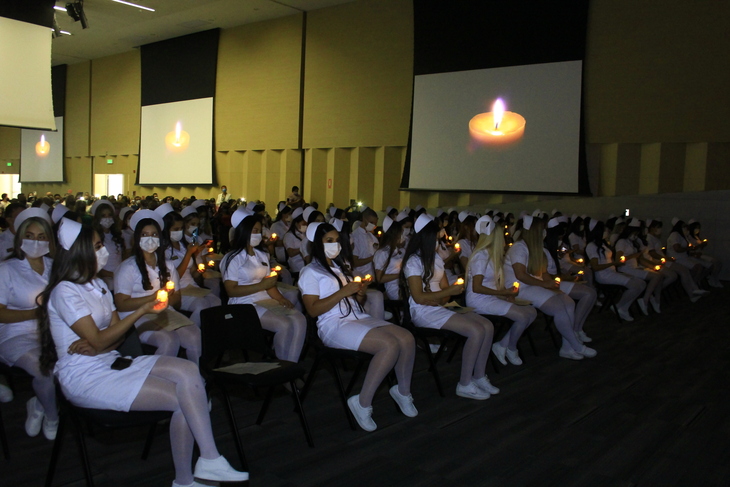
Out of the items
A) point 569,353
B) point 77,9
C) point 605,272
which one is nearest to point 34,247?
point 569,353

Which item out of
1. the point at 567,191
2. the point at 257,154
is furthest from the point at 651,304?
the point at 257,154

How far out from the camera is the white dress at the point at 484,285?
4898 mm

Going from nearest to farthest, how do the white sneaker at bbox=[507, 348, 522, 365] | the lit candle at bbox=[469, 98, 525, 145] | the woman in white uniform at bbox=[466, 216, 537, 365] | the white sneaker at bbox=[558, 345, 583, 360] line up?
1. the woman in white uniform at bbox=[466, 216, 537, 365]
2. the white sneaker at bbox=[507, 348, 522, 365]
3. the white sneaker at bbox=[558, 345, 583, 360]
4. the lit candle at bbox=[469, 98, 525, 145]

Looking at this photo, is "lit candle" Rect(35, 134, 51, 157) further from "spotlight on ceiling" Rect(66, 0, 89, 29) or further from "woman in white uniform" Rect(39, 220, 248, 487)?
"woman in white uniform" Rect(39, 220, 248, 487)

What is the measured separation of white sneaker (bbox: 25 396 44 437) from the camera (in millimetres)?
3391

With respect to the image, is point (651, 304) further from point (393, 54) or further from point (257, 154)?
point (257, 154)

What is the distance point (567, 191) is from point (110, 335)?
10308mm

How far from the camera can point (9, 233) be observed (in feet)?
17.0

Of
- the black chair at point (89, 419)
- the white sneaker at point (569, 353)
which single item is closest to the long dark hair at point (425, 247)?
the white sneaker at point (569, 353)

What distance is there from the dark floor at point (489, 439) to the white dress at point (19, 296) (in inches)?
22.3

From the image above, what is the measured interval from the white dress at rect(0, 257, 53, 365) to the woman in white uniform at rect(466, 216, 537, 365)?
10.4ft

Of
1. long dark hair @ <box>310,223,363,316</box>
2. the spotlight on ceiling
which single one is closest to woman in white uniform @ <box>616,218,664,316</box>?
long dark hair @ <box>310,223,363,316</box>

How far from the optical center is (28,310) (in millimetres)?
3398

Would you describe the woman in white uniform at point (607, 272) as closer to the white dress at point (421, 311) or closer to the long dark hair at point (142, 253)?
the white dress at point (421, 311)
